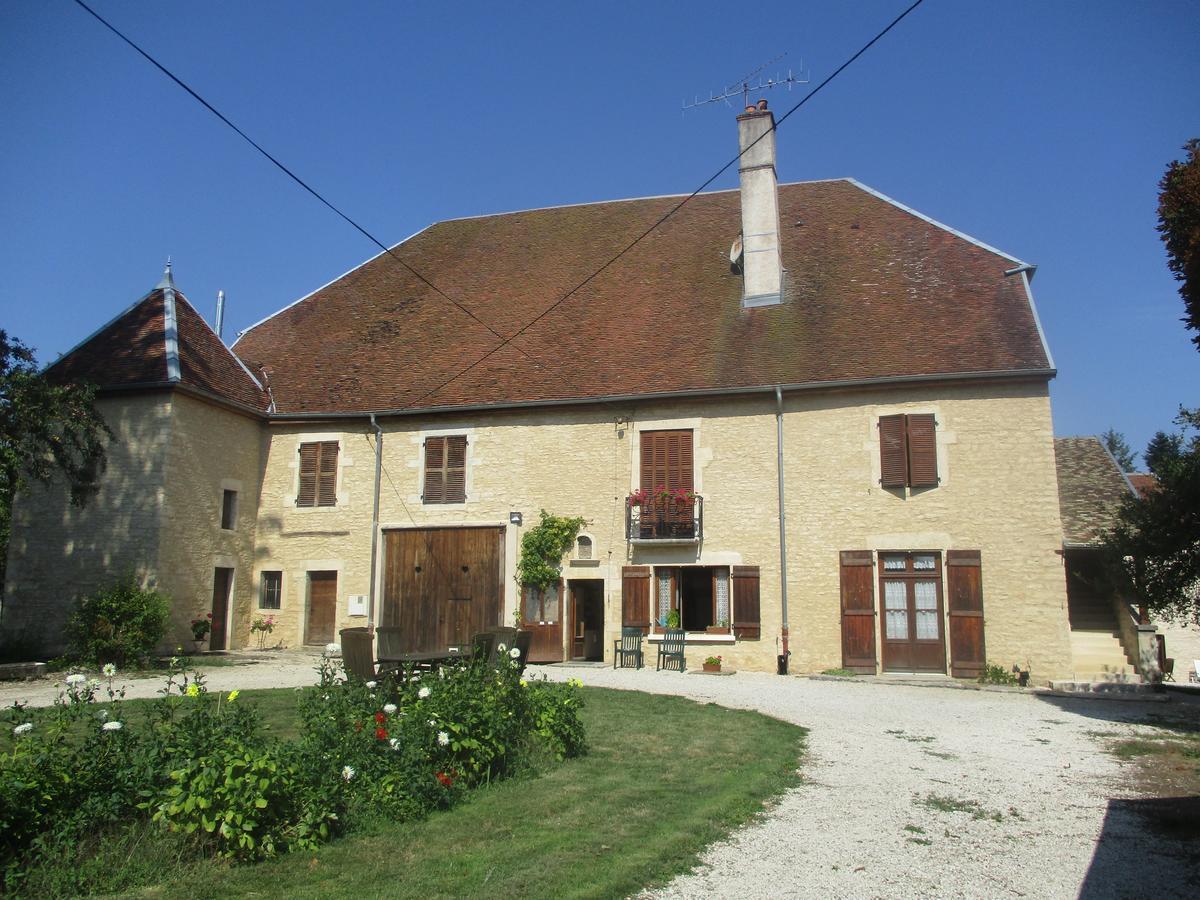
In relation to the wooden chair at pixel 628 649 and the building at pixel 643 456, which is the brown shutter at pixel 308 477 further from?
the wooden chair at pixel 628 649

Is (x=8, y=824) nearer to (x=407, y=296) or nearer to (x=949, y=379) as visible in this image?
(x=949, y=379)

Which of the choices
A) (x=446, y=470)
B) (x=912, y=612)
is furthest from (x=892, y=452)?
(x=446, y=470)

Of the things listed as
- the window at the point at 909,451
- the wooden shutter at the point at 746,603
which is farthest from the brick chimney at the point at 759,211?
the wooden shutter at the point at 746,603

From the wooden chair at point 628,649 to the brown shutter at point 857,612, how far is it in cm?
363

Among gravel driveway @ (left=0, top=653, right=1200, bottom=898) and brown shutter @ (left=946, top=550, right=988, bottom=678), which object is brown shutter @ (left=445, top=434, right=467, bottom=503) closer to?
gravel driveway @ (left=0, top=653, right=1200, bottom=898)

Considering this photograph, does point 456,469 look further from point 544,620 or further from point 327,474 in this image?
point 544,620

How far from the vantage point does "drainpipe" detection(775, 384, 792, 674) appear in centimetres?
1673

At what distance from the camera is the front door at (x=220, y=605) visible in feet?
60.9

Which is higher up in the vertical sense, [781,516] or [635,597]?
[781,516]

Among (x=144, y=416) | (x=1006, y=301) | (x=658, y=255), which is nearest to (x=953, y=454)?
(x=1006, y=301)

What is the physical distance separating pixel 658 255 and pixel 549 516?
706cm

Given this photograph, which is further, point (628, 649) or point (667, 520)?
point (667, 520)

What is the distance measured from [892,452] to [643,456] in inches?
184

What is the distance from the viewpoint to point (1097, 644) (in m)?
16.6
